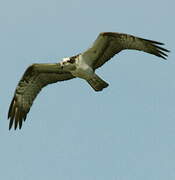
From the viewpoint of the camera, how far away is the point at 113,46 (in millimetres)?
22438

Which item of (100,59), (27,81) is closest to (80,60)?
(100,59)

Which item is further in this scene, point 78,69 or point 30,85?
point 30,85

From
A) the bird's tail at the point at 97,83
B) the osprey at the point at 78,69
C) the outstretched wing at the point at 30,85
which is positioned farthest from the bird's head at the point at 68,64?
the outstretched wing at the point at 30,85

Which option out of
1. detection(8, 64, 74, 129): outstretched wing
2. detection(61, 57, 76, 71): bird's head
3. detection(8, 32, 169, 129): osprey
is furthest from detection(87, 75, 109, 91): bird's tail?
detection(8, 64, 74, 129): outstretched wing

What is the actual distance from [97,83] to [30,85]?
228 cm

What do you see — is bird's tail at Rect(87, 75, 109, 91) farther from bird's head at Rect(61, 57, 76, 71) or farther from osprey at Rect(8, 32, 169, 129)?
bird's head at Rect(61, 57, 76, 71)

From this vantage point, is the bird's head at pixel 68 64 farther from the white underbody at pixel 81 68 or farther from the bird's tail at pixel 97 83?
the bird's tail at pixel 97 83

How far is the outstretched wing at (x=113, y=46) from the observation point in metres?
21.9

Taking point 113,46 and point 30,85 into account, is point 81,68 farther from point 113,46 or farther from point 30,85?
point 30,85

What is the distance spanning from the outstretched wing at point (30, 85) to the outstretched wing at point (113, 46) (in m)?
1.10

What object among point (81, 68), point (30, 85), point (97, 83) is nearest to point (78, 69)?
point (81, 68)

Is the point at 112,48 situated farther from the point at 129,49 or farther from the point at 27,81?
the point at 27,81

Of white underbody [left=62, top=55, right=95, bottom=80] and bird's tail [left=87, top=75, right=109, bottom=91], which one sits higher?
white underbody [left=62, top=55, right=95, bottom=80]

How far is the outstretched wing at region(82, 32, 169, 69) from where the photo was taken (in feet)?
71.9
